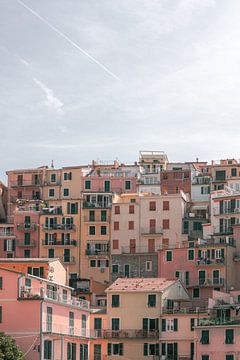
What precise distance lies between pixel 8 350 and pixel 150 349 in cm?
2829

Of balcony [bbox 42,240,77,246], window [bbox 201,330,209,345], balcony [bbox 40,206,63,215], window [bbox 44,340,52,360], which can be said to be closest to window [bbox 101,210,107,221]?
balcony [bbox 42,240,77,246]

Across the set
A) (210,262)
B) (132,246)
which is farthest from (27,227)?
(210,262)

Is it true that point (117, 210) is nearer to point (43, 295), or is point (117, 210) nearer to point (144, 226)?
point (144, 226)

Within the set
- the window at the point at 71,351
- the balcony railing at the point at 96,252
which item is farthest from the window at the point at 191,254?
the window at the point at 71,351

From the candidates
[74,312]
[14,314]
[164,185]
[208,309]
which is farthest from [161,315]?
[164,185]

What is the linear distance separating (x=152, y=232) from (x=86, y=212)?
8826 millimetres

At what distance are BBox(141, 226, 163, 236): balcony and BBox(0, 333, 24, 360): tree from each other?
159ft

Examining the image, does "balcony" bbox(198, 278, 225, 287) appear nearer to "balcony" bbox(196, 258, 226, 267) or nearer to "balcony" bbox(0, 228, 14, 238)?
"balcony" bbox(196, 258, 226, 267)

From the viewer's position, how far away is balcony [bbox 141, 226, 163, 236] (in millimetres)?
119050

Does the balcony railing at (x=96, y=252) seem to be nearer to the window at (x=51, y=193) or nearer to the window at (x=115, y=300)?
the window at (x=51, y=193)

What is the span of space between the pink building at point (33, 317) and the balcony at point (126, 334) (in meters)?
17.4

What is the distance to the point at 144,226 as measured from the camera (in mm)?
119750

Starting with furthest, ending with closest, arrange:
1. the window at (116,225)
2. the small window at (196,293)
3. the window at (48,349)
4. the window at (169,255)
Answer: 1. the window at (116,225)
2. the window at (169,255)
3. the small window at (196,293)
4. the window at (48,349)

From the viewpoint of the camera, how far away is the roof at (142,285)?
9869 cm
